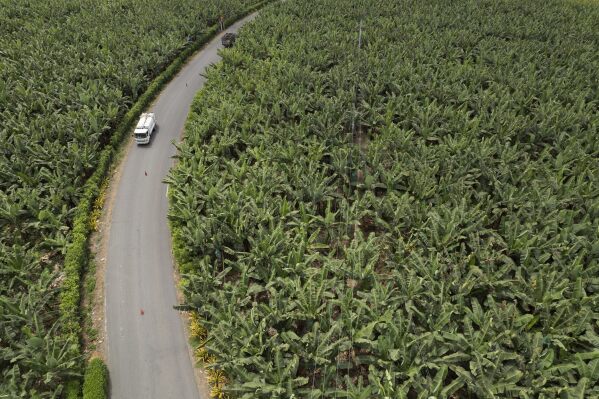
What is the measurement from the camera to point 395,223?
65.1 feet

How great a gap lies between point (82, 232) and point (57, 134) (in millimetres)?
9199

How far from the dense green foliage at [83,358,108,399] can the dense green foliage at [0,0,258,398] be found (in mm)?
483

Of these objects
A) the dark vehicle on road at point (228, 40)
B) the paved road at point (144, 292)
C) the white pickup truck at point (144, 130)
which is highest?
the dark vehicle on road at point (228, 40)

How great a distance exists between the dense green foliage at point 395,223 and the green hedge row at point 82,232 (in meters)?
5.03

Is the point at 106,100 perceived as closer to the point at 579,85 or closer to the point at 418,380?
the point at 418,380

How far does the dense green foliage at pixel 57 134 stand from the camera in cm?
1584

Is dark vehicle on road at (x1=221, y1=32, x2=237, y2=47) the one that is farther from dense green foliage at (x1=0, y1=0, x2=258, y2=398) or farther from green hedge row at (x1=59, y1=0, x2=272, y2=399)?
green hedge row at (x1=59, y1=0, x2=272, y2=399)

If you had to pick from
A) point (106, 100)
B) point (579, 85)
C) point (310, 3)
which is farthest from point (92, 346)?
point (310, 3)

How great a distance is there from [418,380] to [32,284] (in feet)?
56.6

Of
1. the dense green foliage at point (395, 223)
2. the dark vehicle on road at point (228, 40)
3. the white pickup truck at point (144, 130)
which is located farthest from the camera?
the dark vehicle on road at point (228, 40)

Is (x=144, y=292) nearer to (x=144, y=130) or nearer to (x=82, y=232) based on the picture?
(x=82, y=232)

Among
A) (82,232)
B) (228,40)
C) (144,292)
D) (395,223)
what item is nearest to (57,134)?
(82,232)

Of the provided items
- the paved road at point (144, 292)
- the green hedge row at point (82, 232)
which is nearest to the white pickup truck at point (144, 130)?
the paved road at point (144, 292)

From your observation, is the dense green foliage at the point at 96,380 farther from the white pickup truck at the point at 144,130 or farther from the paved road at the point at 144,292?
the white pickup truck at the point at 144,130
